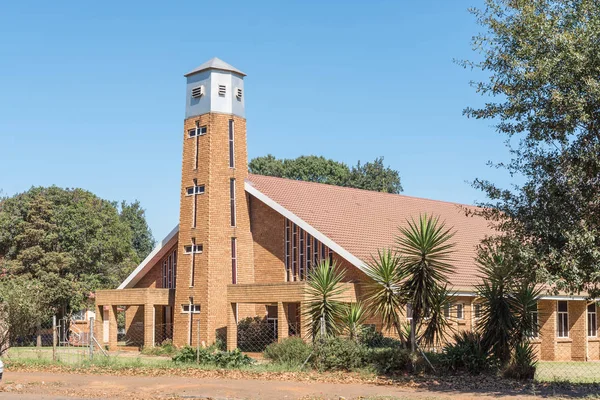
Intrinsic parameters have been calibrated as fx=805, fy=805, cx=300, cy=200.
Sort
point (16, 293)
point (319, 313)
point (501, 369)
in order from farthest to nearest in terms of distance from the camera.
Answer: point (16, 293) → point (319, 313) → point (501, 369)

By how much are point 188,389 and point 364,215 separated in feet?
58.0

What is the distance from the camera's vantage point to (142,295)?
35.1m

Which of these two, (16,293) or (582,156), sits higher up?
(582,156)

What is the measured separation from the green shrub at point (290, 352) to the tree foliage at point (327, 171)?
39949mm

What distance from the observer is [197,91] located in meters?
34.3

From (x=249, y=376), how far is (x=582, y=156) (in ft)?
31.2

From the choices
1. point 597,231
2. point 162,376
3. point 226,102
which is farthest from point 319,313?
point 226,102

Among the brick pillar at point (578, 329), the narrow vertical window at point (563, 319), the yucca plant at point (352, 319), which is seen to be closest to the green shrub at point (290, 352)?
the yucca plant at point (352, 319)

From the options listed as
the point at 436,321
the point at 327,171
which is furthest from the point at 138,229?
the point at 436,321

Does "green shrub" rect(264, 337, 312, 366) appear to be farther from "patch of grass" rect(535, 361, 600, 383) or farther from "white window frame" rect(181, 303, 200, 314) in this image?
"white window frame" rect(181, 303, 200, 314)

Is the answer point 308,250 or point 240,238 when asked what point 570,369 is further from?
point 240,238

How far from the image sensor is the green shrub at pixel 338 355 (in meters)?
20.9

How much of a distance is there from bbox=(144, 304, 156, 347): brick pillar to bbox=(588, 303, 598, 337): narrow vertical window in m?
18.5

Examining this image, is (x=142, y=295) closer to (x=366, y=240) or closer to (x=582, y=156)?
(x=366, y=240)
